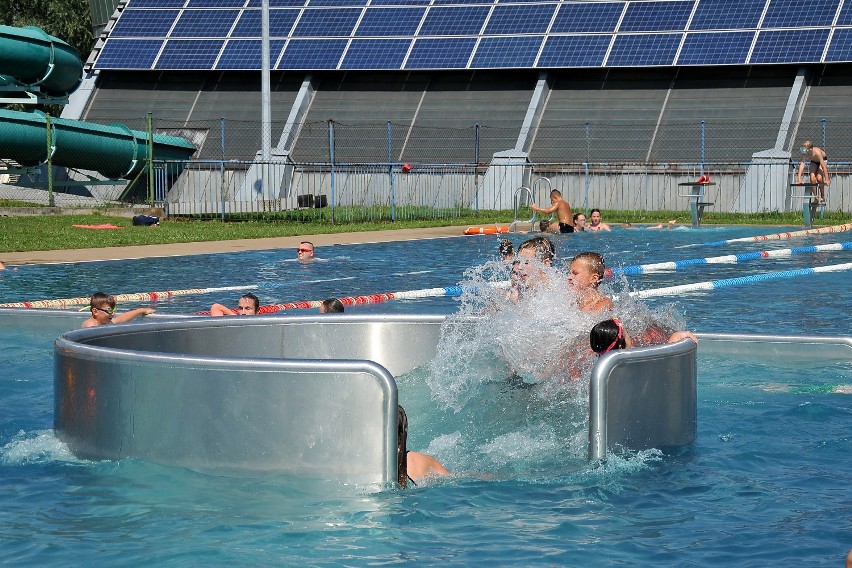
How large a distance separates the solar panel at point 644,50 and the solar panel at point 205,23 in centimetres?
1235

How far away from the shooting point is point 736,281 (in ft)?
54.5

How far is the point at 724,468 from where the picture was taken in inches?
296

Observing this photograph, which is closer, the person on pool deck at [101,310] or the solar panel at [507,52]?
the person on pool deck at [101,310]

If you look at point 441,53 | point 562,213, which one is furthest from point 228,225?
point 441,53

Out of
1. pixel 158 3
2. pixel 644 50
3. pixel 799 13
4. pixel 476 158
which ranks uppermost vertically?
pixel 158 3

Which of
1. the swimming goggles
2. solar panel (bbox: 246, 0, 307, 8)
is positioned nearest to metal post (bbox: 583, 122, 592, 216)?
solar panel (bbox: 246, 0, 307, 8)

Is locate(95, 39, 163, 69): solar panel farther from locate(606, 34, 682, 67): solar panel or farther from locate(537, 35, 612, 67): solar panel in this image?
locate(606, 34, 682, 67): solar panel

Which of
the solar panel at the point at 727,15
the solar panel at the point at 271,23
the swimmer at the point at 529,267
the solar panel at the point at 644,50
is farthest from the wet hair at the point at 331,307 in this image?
the solar panel at the point at 271,23

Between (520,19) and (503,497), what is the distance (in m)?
31.2

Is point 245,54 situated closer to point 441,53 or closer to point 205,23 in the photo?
point 205,23

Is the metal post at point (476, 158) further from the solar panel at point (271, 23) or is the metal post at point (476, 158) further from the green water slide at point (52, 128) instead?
the green water slide at point (52, 128)

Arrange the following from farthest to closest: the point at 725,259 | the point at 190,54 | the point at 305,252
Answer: the point at 190,54 < the point at 725,259 < the point at 305,252

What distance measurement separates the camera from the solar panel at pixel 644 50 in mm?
33562

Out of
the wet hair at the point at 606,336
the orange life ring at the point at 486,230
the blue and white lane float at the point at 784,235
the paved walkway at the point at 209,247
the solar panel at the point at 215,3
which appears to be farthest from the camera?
the solar panel at the point at 215,3
